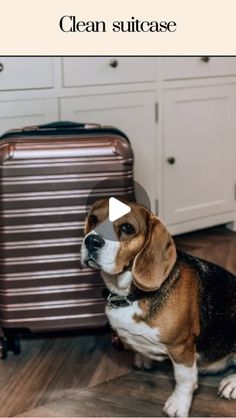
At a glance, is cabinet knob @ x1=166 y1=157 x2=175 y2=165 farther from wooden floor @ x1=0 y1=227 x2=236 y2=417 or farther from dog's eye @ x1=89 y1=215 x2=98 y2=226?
dog's eye @ x1=89 y1=215 x2=98 y2=226

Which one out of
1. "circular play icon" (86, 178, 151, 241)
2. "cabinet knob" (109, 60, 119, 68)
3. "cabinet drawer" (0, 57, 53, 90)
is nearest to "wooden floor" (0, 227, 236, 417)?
"circular play icon" (86, 178, 151, 241)

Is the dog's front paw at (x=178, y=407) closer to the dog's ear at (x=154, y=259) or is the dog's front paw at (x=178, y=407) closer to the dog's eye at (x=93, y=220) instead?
the dog's ear at (x=154, y=259)

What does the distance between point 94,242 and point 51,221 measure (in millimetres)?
305

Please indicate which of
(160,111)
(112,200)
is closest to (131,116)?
(160,111)

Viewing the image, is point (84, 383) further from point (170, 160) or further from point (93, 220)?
point (170, 160)

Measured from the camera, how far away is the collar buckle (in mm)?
1272

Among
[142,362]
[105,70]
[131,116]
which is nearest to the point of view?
[142,362]

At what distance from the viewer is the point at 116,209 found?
1215mm

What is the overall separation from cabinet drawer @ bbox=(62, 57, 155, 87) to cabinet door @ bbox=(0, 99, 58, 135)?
94mm
